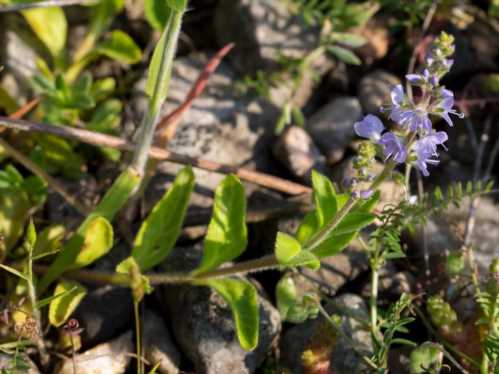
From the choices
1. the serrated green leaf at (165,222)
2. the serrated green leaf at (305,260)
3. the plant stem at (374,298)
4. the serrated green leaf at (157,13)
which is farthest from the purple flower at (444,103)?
the serrated green leaf at (157,13)

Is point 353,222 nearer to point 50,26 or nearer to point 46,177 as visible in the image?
point 46,177

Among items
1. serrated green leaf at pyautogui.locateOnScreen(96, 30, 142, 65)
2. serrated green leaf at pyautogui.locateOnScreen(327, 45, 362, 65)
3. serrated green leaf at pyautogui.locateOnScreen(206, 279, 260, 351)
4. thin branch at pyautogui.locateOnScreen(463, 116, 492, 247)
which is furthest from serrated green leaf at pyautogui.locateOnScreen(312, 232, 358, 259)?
serrated green leaf at pyautogui.locateOnScreen(96, 30, 142, 65)

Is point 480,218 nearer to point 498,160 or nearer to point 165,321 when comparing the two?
point 498,160

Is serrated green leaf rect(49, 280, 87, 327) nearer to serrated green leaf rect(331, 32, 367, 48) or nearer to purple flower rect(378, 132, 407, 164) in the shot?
purple flower rect(378, 132, 407, 164)

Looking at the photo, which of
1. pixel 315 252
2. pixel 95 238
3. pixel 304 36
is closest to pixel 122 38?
pixel 304 36

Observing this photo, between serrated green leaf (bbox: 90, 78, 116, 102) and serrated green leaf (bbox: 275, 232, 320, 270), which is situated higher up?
serrated green leaf (bbox: 90, 78, 116, 102)
